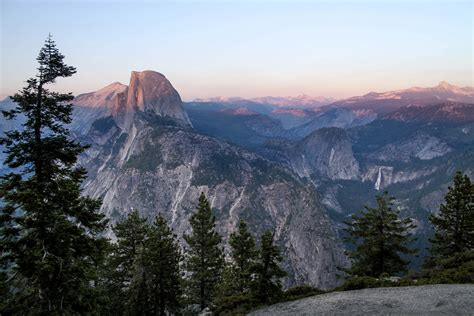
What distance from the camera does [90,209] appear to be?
21172 mm

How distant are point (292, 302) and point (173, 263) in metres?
20.6

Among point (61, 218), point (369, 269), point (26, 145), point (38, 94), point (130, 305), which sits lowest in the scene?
point (130, 305)

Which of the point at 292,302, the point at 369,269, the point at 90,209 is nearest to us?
the point at 90,209

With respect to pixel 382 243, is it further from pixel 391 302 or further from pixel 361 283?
pixel 391 302

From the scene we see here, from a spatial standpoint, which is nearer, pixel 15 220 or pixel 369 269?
pixel 15 220

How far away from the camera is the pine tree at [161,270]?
129 feet

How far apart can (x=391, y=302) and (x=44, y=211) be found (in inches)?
759

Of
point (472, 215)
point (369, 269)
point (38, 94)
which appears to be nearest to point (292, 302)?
point (369, 269)

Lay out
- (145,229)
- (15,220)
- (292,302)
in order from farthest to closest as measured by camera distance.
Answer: (145,229), (292,302), (15,220)

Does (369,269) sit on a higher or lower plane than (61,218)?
lower

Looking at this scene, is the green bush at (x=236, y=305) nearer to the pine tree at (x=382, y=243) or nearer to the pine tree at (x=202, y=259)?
the pine tree at (x=382, y=243)

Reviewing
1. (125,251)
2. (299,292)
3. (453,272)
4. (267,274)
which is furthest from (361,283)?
(125,251)

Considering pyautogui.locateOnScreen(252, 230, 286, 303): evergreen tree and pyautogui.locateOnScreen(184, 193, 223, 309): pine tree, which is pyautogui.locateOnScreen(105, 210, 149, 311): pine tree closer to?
pyautogui.locateOnScreen(184, 193, 223, 309): pine tree

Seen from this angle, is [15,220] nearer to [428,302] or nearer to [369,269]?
[428,302]
